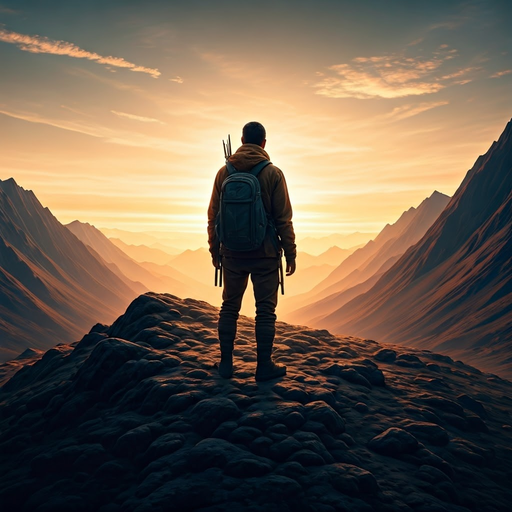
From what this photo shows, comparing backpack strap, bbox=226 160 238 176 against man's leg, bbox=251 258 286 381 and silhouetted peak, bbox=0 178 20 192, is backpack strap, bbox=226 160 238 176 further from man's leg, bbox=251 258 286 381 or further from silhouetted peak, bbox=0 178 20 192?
silhouetted peak, bbox=0 178 20 192

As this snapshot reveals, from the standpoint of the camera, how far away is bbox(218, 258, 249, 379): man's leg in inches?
305

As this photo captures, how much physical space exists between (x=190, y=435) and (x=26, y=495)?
2116mm

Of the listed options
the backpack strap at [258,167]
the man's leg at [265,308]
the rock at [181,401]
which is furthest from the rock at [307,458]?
the backpack strap at [258,167]

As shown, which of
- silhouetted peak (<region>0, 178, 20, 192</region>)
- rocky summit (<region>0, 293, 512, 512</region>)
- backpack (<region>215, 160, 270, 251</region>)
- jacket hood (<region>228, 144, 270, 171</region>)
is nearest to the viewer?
rocky summit (<region>0, 293, 512, 512</region>)

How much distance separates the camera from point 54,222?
13200cm

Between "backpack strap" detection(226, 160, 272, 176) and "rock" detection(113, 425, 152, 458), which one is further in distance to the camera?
"backpack strap" detection(226, 160, 272, 176)

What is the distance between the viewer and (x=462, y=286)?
224 ft

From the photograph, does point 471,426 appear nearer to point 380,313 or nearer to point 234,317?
point 234,317

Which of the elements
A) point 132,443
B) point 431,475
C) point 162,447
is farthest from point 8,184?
point 431,475

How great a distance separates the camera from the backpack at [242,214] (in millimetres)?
7109

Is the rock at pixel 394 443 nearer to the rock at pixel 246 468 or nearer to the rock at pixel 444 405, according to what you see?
the rock at pixel 246 468

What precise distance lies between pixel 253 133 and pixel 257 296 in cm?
268

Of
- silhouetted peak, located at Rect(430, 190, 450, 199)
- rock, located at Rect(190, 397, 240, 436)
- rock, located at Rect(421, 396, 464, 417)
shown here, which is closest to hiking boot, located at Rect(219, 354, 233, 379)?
rock, located at Rect(190, 397, 240, 436)

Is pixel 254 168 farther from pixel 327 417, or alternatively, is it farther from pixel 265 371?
pixel 327 417
